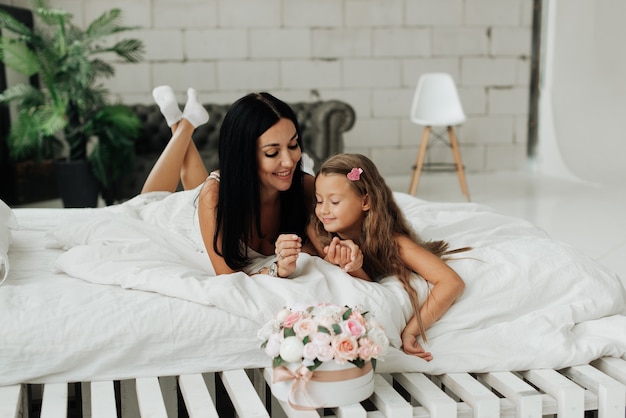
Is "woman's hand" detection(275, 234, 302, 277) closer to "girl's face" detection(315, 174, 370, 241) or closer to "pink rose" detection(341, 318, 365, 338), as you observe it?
"girl's face" detection(315, 174, 370, 241)

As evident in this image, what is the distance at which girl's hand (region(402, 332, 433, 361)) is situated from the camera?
1.94 metres

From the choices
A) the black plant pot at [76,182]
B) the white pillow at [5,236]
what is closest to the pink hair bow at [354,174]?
the white pillow at [5,236]

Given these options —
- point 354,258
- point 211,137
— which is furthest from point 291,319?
point 211,137

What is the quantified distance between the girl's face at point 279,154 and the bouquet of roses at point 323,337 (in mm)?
567

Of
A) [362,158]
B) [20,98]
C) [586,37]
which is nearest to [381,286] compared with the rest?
[362,158]

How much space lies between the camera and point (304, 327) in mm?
1668

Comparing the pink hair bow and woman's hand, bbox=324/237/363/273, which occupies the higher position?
the pink hair bow

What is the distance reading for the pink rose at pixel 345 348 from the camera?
163cm

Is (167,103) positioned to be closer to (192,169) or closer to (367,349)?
(192,169)

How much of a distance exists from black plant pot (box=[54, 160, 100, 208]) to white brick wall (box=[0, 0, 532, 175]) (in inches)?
54.5

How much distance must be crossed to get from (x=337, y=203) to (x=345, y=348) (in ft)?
2.01

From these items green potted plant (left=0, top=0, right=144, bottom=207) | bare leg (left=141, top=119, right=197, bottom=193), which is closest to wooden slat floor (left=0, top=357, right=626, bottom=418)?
bare leg (left=141, top=119, right=197, bottom=193)

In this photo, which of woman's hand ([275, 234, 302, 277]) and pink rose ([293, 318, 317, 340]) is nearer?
pink rose ([293, 318, 317, 340])

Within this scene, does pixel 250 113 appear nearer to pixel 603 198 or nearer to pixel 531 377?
pixel 531 377
